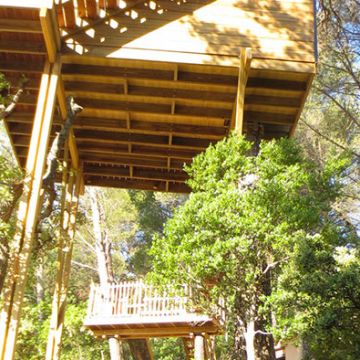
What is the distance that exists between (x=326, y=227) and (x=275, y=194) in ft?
2.41

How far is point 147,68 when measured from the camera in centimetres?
697

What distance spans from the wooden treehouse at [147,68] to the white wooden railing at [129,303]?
2.31ft

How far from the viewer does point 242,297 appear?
5.11 m

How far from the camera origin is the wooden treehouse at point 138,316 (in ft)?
26.6

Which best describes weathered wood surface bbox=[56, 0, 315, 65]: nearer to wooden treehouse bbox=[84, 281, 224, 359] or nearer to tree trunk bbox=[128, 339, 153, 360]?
wooden treehouse bbox=[84, 281, 224, 359]

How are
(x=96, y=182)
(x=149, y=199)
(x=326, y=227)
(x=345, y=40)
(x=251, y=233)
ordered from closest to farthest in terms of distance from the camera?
(x=251, y=233) → (x=326, y=227) → (x=96, y=182) → (x=345, y=40) → (x=149, y=199)

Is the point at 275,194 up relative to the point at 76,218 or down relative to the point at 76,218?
down

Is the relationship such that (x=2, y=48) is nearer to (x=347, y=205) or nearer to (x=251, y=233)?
(x=251, y=233)

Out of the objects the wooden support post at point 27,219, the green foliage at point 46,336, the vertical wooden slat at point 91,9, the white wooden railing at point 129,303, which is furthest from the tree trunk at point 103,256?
the vertical wooden slat at point 91,9

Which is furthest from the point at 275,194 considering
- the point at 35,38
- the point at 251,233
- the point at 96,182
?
the point at 96,182

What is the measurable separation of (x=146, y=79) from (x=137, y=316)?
3786 millimetres

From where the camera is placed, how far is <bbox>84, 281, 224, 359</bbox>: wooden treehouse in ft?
26.6

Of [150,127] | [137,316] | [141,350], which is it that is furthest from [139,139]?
[141,350]

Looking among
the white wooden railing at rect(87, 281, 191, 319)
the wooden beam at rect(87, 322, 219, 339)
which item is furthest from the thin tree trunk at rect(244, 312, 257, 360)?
the wooden beam at rect(87, 322, 219, 339)
